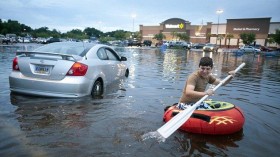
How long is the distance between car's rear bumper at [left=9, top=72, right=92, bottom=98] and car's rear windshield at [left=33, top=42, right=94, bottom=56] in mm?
822

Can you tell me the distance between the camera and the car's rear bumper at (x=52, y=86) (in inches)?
239

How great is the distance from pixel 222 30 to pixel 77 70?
85438 millimetres

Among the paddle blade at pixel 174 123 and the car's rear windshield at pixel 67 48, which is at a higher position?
the car's rear windshield at pixel 67 48

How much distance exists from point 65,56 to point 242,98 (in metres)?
5.41

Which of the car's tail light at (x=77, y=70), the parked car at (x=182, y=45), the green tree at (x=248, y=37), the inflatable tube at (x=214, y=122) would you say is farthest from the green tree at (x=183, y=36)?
the inflatable tube at (x=214, y=122)

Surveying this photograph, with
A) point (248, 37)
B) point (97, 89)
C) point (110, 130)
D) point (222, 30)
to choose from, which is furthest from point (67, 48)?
point (222, 30)

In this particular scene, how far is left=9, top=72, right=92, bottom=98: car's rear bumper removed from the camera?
606cm

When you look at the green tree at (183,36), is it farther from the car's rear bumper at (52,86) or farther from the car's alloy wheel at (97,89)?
the car's rear bumper at (52,86)

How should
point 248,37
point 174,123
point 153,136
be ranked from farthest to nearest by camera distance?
point 248,37 < point 153,136 < point 174,123

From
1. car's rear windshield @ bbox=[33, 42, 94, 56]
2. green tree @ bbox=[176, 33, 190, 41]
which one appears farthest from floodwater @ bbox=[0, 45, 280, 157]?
green tree @ bbox=[176, 33, 190, 41]

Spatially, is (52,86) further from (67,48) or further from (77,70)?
(67,48)

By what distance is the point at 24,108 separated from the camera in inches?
227

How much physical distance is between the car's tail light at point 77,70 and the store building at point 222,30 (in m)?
69.3

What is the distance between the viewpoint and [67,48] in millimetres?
7008
